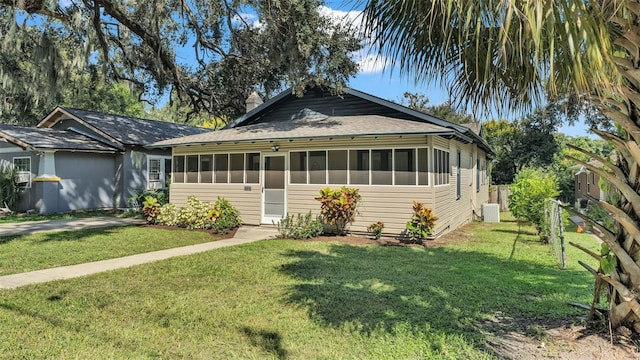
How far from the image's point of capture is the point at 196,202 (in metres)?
12.6

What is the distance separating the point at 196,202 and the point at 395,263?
300 inches

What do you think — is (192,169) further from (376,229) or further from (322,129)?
(376,229)

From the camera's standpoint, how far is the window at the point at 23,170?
15922 mm

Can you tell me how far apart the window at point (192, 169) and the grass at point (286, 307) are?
6315 mm

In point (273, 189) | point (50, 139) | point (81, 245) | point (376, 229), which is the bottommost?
point (81, 245)

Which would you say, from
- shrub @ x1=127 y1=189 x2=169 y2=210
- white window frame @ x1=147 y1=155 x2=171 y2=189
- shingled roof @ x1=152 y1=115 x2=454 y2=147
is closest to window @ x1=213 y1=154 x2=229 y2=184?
shingled roof @ x1=152 y1=115 x2=454 y2=147

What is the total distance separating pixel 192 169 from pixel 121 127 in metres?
7.53

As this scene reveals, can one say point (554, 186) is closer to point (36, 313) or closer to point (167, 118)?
point (36, 313)

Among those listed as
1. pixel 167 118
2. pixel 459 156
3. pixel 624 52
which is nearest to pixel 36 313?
pixel 624 52

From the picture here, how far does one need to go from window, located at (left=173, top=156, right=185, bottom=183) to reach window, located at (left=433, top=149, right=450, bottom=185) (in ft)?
29.0

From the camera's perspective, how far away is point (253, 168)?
41.5ft

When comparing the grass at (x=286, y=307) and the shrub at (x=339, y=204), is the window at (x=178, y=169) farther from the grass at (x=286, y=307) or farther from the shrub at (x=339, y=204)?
the grass at (x=286, y=307)

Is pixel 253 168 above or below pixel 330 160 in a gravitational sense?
below

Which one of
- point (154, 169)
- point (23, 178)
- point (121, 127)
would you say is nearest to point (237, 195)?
point (154, 169)
